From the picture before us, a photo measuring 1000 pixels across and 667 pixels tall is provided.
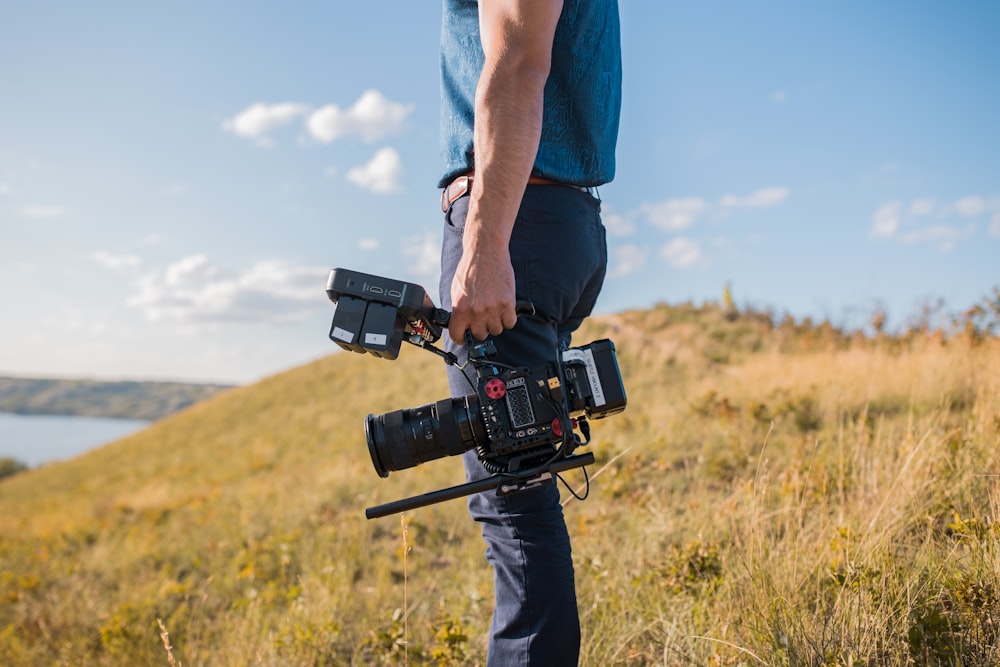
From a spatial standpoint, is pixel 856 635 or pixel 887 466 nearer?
pixel 856 635

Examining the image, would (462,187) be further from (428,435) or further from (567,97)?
(428,435)

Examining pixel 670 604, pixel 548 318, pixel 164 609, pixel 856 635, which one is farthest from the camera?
pixel 164 609

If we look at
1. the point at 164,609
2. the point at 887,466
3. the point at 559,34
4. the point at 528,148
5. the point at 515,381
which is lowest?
the point at 164,609

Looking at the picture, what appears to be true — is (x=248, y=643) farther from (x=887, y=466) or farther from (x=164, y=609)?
(x=887, y=466)

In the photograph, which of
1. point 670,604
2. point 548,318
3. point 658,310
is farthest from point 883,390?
point 658,310

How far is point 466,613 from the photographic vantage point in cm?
289

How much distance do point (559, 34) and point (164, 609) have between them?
15.1 feet

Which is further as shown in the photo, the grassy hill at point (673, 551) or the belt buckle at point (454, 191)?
the grassy hill at point (673, 551)

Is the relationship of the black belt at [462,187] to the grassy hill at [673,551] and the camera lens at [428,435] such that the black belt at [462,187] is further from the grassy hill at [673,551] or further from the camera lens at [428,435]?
the grassy hill at [673,551]

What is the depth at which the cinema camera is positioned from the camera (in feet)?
4.77

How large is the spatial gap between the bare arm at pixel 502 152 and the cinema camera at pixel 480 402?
0.09 m

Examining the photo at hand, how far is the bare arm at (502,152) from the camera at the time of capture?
4.60 feet

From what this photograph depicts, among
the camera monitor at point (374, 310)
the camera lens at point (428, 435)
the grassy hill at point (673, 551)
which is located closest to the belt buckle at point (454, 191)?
the camera monitor at point (374, 310)

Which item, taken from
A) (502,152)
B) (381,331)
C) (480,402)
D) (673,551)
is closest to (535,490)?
(480,402)
